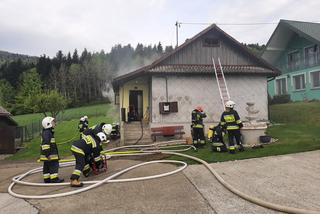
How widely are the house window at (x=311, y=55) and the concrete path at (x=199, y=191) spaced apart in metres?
20.3

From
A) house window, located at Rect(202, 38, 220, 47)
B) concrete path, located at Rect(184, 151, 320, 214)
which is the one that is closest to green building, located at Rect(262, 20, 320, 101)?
house window, located at Rect(202, 38, 220, 47)

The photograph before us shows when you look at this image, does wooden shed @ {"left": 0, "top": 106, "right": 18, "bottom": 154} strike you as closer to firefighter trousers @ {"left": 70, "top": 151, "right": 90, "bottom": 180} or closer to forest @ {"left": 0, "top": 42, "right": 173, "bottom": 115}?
firefighter trousers @ {"left": 70, "top": 151, "right": 90, "bottom": 180}

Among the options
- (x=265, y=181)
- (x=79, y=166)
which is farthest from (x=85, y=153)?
(x=265, y=181)

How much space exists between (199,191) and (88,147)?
3.04 m

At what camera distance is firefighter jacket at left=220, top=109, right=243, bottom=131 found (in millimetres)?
9523

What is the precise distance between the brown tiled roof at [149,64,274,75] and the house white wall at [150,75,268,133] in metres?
0.38

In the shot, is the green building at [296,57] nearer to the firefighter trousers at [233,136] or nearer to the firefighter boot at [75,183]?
the firefighter trousers at [233,136]

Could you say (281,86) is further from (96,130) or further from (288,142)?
(96,130)

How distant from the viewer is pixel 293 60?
28328 millimetres

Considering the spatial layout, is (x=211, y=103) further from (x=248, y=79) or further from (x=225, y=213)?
(x=225, y=213)

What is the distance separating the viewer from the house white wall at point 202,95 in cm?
1532

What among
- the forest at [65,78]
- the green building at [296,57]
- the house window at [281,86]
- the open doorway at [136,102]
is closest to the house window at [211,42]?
the open doorway at [136,102]

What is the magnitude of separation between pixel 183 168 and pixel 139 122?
30.7ft

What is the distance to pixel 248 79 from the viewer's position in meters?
16.4
